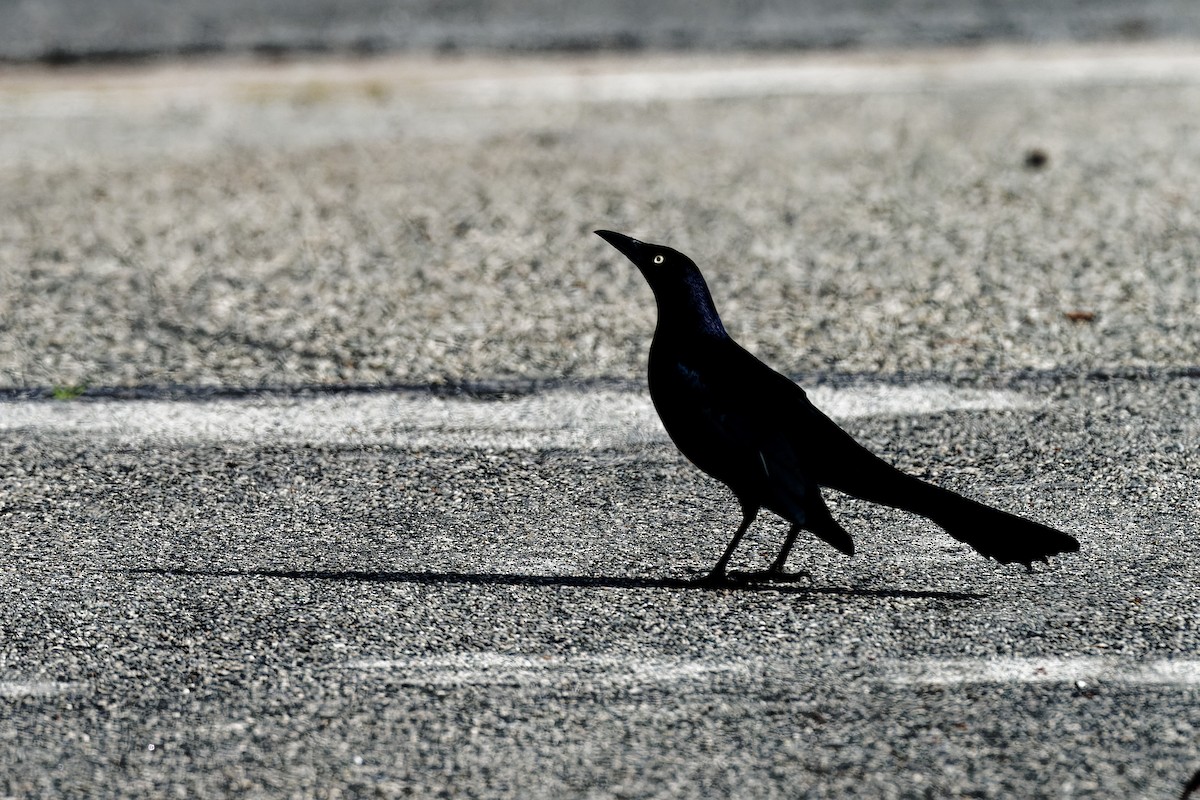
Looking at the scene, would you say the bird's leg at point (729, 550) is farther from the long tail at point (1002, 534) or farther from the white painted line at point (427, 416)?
the white painted line at point (427, 416)

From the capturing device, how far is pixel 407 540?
12.4ft

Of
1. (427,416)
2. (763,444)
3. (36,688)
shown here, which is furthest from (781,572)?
(36,688)

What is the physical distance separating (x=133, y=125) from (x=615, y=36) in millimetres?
3319

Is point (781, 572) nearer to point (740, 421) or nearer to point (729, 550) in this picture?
point (729, 550)

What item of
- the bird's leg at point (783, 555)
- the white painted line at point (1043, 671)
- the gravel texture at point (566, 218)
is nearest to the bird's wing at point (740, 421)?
the bird's leg at point (783, 555)

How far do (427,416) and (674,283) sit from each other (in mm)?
1339

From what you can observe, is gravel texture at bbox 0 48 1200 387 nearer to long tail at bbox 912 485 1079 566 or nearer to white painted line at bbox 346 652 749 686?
long tail at bbox 912 485 1079 566

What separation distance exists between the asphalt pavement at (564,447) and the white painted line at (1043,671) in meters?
0.01

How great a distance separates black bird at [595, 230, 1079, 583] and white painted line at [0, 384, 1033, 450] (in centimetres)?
94

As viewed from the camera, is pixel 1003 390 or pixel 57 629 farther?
pixel 1003 390

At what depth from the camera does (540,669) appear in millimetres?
3104

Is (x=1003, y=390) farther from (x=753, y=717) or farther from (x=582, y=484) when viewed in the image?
(x=753, y=717)

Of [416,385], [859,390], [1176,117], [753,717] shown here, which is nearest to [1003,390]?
[859,390]

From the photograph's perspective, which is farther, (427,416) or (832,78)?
(832,78)
